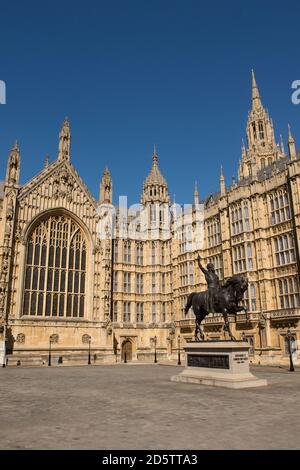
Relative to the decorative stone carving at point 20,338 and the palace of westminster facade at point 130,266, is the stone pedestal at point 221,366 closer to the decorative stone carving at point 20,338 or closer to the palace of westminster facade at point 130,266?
the palace of westminster facade at point 130,266

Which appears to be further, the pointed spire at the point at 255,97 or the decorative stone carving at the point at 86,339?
the pointed spire at the point at 255,97

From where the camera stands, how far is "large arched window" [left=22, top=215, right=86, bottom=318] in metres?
46.7

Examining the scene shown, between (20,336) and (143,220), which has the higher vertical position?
(143,220)

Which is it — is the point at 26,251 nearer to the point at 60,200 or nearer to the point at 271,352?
the point at 60,200

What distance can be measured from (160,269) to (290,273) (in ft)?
73.7

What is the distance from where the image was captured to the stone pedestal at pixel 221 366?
19547 millimetres

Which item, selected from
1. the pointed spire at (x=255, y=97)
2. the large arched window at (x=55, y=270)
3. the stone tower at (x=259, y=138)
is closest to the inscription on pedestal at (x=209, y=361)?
the large arched window at (x=55, y=270)

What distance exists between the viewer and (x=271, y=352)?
131ft

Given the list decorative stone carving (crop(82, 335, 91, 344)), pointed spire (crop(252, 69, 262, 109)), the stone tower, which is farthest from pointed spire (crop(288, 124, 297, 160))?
pointed spire (crop(252, 69, 262, 109))

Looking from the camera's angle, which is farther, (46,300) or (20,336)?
(46,300)

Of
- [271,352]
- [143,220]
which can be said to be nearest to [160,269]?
[143,220]

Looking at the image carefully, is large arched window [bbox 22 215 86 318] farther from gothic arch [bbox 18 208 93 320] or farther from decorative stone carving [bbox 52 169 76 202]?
decorative stone carving [bbox 52 169 76 202]

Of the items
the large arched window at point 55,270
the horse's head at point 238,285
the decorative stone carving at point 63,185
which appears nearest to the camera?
the horse's head at point 238,285

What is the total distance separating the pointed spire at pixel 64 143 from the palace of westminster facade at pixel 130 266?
144mm
